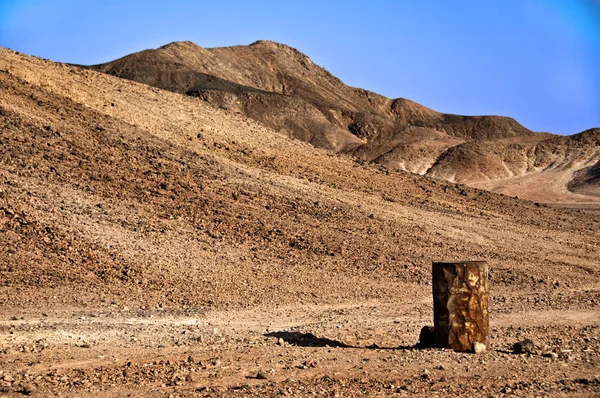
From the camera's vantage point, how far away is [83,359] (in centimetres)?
919

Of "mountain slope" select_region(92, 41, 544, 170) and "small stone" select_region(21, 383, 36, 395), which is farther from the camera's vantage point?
"mountain slope" select_region(92, 41, 544, 170)

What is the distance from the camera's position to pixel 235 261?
16.6 meters

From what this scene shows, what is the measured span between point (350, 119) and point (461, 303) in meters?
84.6

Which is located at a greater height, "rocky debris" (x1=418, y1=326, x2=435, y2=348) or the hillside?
the hillside

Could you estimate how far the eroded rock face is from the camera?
953 centimetres

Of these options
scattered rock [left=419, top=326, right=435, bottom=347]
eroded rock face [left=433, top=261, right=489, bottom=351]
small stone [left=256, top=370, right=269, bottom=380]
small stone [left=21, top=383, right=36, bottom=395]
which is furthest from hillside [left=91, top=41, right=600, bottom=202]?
small stone [left=21, top=383, right=36, bottom=395]

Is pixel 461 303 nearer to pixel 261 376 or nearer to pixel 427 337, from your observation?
pixel 427 337

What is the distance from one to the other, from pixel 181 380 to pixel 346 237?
1134cm

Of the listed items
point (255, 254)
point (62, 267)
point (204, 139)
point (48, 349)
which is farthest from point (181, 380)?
point (204, 139)

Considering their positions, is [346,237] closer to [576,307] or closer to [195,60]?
[576,307]

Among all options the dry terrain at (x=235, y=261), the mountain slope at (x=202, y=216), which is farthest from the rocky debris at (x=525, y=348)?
the mountain slope at (x=202, y=216)

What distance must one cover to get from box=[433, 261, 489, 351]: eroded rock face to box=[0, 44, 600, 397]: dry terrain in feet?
0.88

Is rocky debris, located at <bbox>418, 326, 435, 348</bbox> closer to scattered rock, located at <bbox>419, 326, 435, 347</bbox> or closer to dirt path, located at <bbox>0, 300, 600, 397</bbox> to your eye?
scattered rock, located at <bbox>419, 326, 435, 347</bbox>

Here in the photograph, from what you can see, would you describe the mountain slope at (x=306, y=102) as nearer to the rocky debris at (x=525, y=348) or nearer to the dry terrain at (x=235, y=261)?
the dry terrain at (x=235, y=261)
